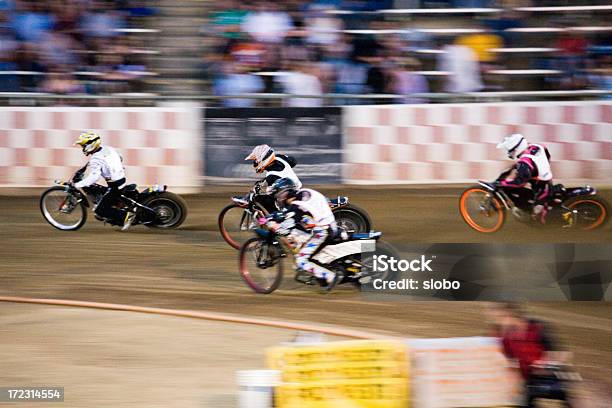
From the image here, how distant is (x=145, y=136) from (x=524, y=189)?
20.4 feet

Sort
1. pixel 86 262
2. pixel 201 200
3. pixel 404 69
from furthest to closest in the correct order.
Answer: pixel 404 69
pixel 201 200
pixel 86 262

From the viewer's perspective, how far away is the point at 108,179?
13.8m

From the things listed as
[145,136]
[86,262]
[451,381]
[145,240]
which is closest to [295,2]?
[145,136]

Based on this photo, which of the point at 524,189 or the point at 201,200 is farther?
the point at 201,200

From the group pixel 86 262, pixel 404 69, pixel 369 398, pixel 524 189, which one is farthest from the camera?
pixel 404 69

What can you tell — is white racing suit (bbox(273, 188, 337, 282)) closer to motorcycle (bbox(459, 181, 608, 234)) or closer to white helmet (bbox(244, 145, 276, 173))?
white helmet (bbox(244, 145, 276, 173))

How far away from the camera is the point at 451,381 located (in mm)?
7051

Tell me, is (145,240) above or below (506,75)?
below

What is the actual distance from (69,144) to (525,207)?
287 inches

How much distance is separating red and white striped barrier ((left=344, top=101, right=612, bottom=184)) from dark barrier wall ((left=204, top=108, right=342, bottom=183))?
2.18 ft

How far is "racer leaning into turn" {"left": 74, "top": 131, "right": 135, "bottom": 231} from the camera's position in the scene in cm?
1368

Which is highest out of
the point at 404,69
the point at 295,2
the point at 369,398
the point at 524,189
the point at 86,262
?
the point at 295,2

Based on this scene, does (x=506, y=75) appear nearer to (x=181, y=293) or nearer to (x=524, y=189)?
(x=524, y=189)

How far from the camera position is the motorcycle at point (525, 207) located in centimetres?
1311
